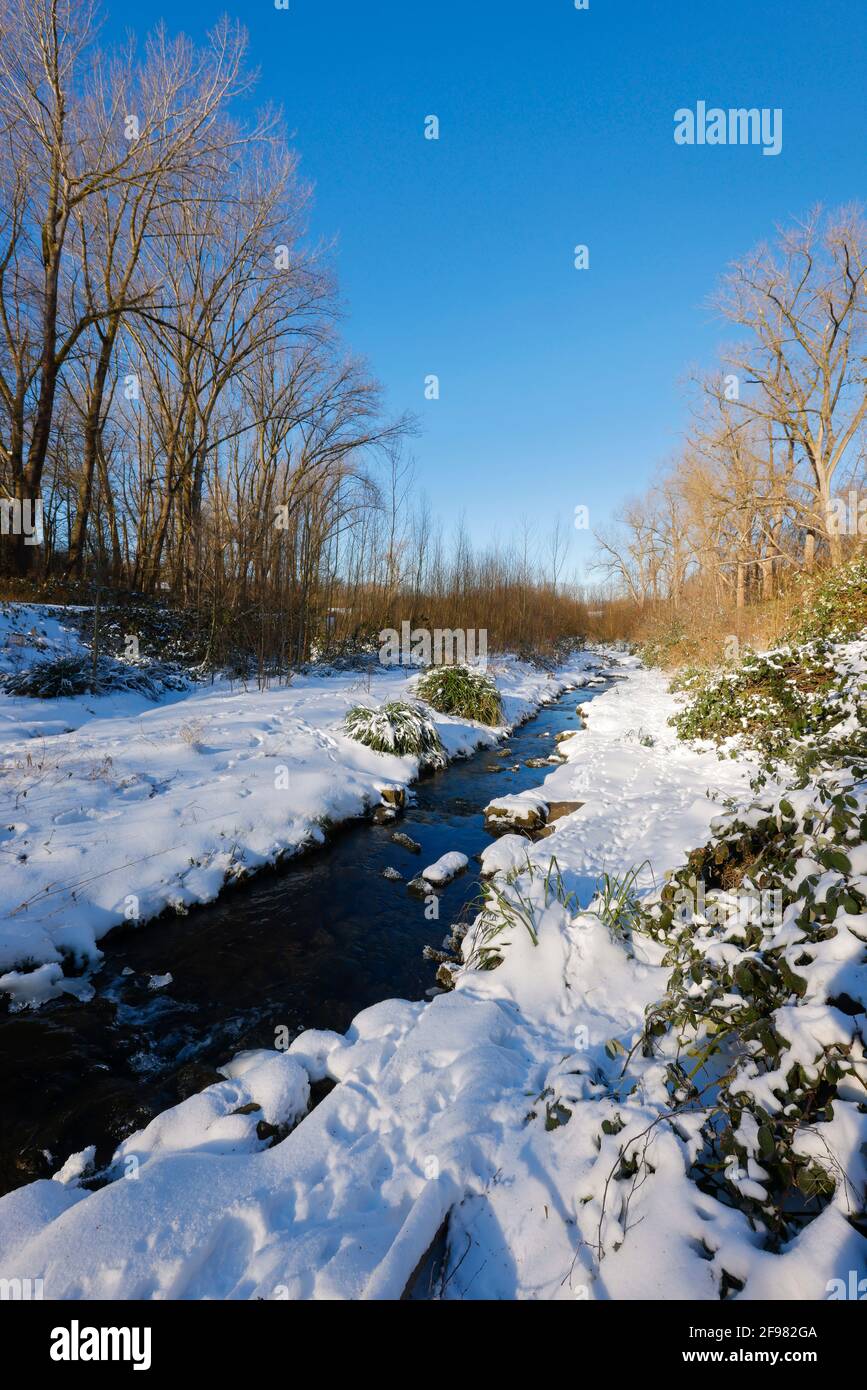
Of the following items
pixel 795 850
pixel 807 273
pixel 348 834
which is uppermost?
pixel 807 273

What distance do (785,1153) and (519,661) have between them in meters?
17.6

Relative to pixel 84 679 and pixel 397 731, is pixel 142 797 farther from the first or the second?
pixel 84 679

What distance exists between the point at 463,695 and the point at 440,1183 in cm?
939

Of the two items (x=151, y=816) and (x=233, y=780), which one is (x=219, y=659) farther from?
(x=151, y=816)

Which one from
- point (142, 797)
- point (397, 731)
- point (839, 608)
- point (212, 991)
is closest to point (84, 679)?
point (142, 797)

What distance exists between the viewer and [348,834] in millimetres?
6309

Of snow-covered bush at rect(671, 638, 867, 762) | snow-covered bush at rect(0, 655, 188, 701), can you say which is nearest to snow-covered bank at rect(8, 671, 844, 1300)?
snow-covered bush at rect(671, 638, 867, 762)

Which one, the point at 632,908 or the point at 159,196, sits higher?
the point at 159,196

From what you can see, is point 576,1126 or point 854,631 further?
point 854,631

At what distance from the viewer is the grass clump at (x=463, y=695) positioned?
434 inches

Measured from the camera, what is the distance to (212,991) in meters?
3.62

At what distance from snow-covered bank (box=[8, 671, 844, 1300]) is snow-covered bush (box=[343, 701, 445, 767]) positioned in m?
5.18
